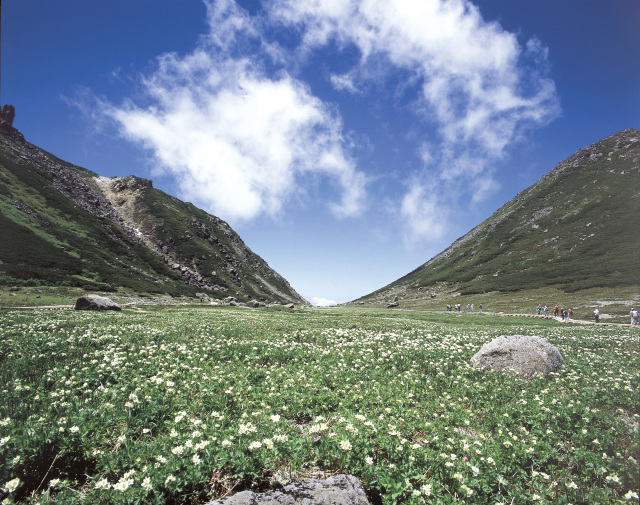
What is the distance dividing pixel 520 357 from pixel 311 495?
1348 cm

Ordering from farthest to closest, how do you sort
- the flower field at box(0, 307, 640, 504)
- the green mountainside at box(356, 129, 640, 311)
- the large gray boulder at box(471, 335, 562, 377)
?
the green mountainside at box(356, 129, 640, 311), the large gray boulder at box(471, 335, 562, 377), the flower field at box(0, 307, 640, 504)

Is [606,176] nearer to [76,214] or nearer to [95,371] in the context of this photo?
[95,371]

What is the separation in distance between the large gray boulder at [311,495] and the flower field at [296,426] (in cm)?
81

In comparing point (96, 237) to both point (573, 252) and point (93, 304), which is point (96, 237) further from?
point (573, 252)

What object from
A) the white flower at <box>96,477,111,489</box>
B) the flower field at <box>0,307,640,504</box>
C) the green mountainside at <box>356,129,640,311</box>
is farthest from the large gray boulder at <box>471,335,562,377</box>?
the green mountainside at <box>356,129,640,311</box>

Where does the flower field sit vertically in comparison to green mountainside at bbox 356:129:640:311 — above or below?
below

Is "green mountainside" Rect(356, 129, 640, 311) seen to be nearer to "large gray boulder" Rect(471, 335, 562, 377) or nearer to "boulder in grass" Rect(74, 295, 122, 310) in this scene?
"large gray boulder" Rect(471, 335, 562, 377)

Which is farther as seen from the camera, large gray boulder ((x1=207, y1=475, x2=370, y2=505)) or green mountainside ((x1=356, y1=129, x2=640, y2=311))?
green mountainside ((x1=356, y1=129, x2=640, y2=311))

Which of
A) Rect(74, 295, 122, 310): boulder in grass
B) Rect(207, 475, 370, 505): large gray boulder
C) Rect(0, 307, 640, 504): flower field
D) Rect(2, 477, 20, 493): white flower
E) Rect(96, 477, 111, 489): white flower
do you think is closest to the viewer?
Rect(207, 475, 370, 505): large gray boulder

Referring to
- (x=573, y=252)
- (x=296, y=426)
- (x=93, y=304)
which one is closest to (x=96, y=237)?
(x=93, y=304)

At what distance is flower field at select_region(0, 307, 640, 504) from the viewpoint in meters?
4.99

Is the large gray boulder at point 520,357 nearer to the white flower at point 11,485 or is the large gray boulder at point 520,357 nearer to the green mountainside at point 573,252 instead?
the white flower at point 11,485

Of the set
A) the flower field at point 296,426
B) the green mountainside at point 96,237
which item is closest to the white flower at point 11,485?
the flower field at point 296,426

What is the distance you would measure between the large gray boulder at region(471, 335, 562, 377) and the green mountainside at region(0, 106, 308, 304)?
Answer: 275 ft
